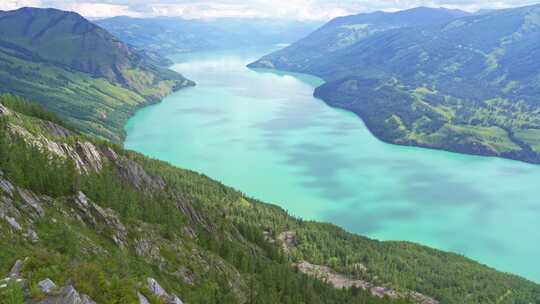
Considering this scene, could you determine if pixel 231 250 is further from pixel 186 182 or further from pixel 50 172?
pixel 186 182

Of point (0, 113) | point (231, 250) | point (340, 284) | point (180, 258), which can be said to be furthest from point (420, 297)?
point (0, 113)

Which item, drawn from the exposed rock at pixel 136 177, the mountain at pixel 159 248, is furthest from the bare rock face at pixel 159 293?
the exposed rock at pixel 136 177

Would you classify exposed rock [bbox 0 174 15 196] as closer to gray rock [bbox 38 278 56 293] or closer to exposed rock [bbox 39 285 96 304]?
gray rock [bbox 38 278 56 293]

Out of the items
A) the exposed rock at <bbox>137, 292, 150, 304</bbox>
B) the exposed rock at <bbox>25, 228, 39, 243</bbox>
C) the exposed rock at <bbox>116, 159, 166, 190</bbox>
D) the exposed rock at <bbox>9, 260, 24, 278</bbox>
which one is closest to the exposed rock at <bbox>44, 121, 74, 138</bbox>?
the exposed rock at <bbox>116, 159, 166, 190</bbox>

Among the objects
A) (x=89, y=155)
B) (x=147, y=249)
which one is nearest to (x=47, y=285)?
(x=147, y=249)

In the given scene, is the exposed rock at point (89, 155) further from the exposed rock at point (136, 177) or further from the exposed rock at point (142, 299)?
the exposed rock at point (142, 299)

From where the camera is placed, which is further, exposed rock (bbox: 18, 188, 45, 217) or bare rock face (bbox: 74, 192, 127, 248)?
bare rock face (bbox: 74, 192, 127, 248)
